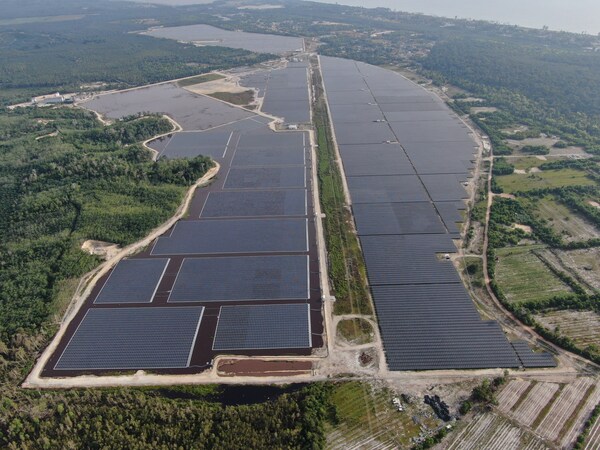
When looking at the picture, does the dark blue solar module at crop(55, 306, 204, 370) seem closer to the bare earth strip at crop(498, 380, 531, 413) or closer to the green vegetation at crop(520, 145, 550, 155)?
the bare earth strip at crop(498, 380, 531, 413)

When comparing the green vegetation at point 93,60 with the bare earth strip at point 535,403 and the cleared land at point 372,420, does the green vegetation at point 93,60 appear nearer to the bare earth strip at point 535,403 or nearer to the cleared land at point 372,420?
the cleared land at point 372,420

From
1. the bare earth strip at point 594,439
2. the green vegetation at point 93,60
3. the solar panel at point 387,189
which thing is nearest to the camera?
the bare earth strip at point 594,439

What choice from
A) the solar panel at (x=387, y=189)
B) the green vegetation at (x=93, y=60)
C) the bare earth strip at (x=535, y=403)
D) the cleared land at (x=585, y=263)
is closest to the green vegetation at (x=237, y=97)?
the green vegetation at (x=93, y=60)

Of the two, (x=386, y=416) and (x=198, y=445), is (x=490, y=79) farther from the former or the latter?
(x=198, y=445)

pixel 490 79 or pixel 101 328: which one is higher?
pixel 490 79

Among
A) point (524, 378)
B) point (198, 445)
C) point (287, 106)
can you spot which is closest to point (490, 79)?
point (287, 106)

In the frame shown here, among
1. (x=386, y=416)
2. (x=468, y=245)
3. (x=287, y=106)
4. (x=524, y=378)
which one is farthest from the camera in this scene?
(x=287, y=106)

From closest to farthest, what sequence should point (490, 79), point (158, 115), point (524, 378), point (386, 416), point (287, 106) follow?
1. point (386, 416)
2. point (524, 378)
3. point (158, 115)
4. point (287, 106)
5. point (490, 79)

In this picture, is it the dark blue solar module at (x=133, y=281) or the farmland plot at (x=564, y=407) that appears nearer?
the farmland plot at (x=564, y=407)

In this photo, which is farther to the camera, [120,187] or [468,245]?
[120,187]
